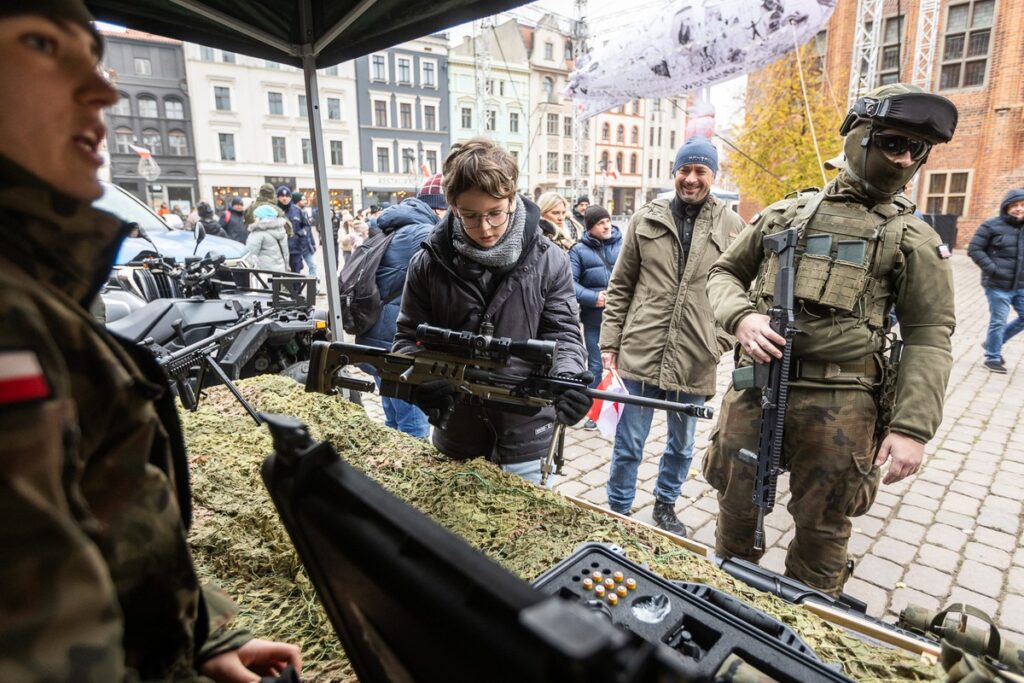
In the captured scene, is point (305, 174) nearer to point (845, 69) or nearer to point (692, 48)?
point (845, 69)

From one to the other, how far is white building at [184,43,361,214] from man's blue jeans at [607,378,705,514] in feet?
129

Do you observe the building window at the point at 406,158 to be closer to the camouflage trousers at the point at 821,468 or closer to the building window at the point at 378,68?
the building window at the point at 378,68

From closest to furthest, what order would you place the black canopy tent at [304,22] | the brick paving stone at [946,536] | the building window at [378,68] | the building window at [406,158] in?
the black canopy tent at [304,22]
the brick paving stone at [946,536]
the building window at [378,68]
the building window at [406,158]

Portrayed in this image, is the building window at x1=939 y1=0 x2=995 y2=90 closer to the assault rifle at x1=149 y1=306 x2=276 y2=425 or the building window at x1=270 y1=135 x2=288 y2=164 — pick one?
the assault rifle at x1=149 y1=306 x2=276 y2=425

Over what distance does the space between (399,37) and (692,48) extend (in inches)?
243

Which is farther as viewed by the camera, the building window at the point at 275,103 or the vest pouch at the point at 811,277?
the building window at the point at 275,103

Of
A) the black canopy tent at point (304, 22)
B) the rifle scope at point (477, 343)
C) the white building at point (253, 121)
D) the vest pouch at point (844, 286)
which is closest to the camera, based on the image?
the rifle scope at point (477, 343)

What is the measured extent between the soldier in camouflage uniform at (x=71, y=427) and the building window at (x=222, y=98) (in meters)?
45.8

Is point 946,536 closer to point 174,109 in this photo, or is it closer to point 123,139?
point 174,109

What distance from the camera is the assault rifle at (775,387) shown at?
2447mm

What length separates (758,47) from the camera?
748 cm

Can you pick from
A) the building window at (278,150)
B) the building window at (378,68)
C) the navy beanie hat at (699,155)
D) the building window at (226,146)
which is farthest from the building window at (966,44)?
the building window at (226,146)

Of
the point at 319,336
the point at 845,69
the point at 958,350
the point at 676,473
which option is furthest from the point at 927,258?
the point at 845,69

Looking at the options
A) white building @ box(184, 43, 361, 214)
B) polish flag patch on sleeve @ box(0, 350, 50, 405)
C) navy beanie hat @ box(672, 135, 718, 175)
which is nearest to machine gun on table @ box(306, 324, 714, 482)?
polish flag patch on sleeve @ box(0, 350, 50, 405)
